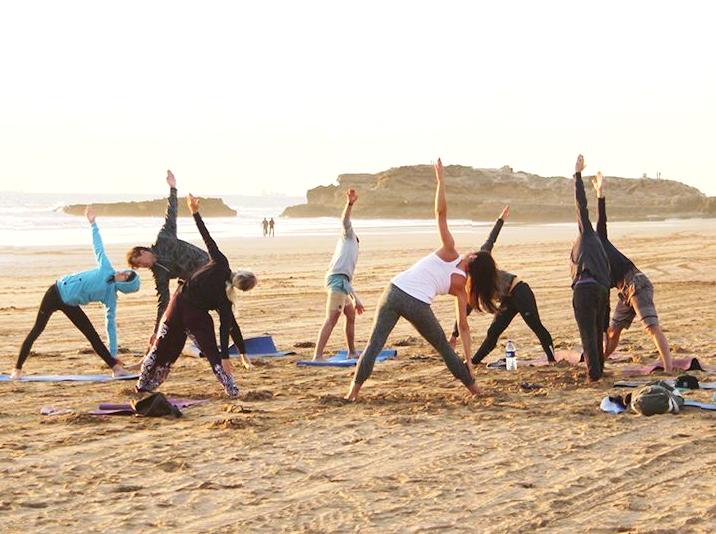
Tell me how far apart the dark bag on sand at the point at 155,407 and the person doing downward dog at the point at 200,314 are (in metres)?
0.80

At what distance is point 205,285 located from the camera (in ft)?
31.1

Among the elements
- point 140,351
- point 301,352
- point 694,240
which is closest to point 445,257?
point 301,352

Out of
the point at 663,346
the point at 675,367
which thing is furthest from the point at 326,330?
the point at 675,367

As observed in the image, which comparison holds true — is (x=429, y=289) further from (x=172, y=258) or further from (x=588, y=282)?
(x=172, y=258)

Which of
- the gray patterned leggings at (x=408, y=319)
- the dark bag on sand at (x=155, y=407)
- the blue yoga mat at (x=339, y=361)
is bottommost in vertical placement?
the blue yoga mat at (x=339, y=361)

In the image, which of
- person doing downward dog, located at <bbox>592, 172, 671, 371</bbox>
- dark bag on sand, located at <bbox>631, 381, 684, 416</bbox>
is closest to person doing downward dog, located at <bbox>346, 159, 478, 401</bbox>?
dark bag on sand, located at <bbox>631, 381, 684, 416</bbox>

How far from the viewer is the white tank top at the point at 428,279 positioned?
8.91 m

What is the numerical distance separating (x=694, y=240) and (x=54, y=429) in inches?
1467

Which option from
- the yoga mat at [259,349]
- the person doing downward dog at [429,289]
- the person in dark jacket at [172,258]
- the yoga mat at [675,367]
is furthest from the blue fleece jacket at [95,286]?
the yoga mat at [675,367]

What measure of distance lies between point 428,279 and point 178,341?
7.99ft

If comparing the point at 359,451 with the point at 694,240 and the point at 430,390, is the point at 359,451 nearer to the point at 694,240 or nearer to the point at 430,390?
the point at 430,390

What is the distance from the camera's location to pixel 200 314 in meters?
9.51

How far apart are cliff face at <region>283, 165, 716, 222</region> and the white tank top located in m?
77.7

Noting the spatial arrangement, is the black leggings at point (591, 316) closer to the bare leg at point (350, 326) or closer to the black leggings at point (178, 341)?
the bare leg at point (350, 326)
